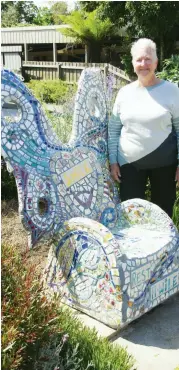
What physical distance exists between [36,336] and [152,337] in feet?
3.78

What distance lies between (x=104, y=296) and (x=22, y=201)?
74 cm

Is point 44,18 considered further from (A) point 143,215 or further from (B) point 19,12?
(A) point 143,215

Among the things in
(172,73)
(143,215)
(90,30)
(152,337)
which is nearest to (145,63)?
(143,215)

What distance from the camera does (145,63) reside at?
11.1 ft

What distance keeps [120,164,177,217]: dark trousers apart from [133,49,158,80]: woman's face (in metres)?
0.64

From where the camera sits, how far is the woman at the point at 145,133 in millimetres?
3418

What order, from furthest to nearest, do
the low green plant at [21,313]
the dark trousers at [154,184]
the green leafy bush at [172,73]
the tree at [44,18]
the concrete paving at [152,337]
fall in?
1. the tree at [44,18]
2. the green leafy bush at [172,73]
3. the dark trousers at [154,184]
4. the concrete paving at [152,337]
5. the low green plant at [21,313]

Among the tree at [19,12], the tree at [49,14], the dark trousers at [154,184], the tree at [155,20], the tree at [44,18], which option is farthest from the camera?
the tree at [19,12]

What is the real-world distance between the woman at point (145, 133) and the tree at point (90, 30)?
13.4m

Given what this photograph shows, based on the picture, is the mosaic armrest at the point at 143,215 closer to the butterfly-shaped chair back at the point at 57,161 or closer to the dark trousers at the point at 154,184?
Answer: the butterfly-shaped chair back at the point at 57,161

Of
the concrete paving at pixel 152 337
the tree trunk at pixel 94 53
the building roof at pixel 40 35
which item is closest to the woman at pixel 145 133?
the concrete paving at pixel 152 337

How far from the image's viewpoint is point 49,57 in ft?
75.3

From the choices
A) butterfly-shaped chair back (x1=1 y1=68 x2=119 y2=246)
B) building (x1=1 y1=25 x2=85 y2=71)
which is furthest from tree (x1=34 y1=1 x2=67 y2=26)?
butterfly-shaped chair back (x1=1 y1=68 x2=119 y2=246)

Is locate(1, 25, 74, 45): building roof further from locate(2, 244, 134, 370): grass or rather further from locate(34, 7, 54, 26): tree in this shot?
locate(2, 244, 134, 370): grass
